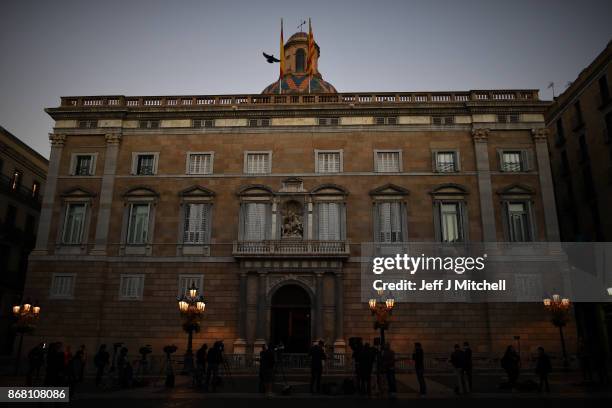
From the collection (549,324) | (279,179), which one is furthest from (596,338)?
(279,179)

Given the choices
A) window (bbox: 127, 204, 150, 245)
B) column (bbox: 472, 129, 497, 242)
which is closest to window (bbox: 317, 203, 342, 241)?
column (bbox: 472, 129, 497, 242)

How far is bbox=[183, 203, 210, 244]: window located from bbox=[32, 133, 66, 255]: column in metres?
8.77

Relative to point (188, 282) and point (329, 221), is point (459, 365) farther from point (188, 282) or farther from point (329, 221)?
point (188, 282)

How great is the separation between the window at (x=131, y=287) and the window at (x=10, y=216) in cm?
1551

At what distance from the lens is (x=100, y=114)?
109 ft

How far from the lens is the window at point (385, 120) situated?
3259 centimetres

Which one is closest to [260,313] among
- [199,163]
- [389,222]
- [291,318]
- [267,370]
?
[291,318]

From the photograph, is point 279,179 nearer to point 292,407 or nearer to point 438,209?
point 438,209

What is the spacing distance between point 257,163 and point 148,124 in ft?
26.5

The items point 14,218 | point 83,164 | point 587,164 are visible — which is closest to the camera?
point 83,164

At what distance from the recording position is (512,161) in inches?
1248

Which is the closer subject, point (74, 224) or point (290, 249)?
point (290, 249)

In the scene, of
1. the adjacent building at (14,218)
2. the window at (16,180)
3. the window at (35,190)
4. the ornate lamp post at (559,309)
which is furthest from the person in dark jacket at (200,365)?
the window at (35,190)

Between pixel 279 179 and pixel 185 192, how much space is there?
607 centimetres
